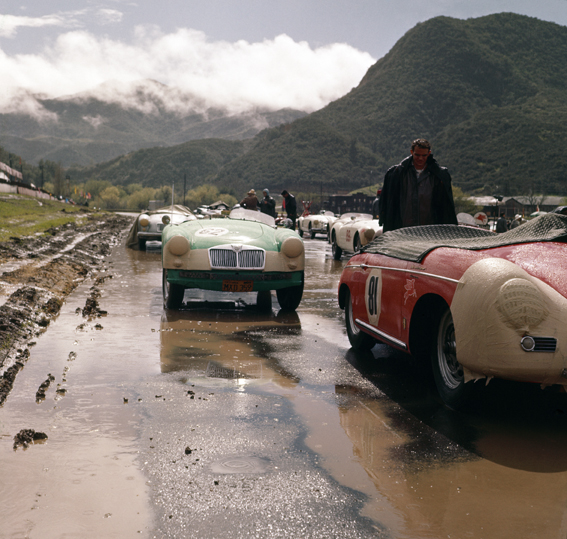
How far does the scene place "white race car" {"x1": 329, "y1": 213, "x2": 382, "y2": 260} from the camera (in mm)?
14262

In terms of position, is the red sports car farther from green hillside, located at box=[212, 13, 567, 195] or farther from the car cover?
green hillside, located at box=[212, 13, 567, 195]

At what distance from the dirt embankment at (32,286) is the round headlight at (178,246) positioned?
1.22 metres

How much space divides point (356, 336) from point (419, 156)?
1.95 m

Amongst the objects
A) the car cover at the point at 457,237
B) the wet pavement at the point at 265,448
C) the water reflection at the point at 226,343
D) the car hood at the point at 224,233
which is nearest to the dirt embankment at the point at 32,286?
the wet pavement at the point at 265,448

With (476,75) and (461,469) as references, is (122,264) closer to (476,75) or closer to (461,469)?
(461,469)

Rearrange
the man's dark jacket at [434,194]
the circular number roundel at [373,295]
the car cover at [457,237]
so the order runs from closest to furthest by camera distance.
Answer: the car cover at [457,237] → the circular number roundel at [373,295] → the man's dark jacket at [434,194]

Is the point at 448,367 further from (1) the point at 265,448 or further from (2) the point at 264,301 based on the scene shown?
(2) the point at 264,301

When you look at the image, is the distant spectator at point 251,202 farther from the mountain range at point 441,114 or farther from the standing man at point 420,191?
the mountain range at point 441,114

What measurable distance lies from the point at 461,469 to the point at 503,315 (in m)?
0.88

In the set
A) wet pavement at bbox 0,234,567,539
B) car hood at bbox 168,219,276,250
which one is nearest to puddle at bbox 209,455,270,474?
wet pavement at bbox 0,234,567,539

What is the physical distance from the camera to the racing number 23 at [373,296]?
5.31m

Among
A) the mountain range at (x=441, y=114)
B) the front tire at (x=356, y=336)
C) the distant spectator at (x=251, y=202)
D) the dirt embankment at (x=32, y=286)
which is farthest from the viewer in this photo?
the mountain range at (x=441, y=114)

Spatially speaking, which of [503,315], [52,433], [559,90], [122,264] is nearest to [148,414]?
[52,433]

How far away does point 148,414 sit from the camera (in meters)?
4.02
